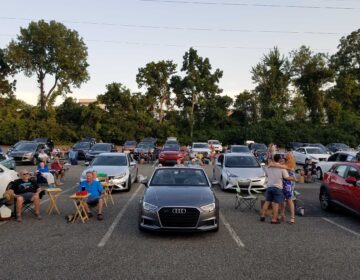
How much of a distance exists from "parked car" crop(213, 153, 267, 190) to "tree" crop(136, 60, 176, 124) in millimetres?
44953

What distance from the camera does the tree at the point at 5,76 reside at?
2363 inches

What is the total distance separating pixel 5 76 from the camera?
61.1m

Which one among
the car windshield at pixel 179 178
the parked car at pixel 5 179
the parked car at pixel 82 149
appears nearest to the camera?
the car windshield at pixel 179 178

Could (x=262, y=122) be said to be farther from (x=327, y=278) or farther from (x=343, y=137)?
(x=327, y=278)

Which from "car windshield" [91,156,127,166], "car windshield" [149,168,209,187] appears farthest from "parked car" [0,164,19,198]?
"car windshield" [149,168,209,187]

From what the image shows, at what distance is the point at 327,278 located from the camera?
5832 millimetres

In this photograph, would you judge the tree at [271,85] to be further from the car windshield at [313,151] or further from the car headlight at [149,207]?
the car headlight at [149,207]

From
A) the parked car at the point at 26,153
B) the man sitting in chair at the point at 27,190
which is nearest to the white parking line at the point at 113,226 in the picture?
the man sitting in chair at the point at 27,190

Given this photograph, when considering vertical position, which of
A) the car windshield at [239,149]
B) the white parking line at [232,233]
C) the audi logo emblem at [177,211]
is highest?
the audi logo emblem at [177,211]

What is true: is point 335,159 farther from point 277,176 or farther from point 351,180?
point 277,176

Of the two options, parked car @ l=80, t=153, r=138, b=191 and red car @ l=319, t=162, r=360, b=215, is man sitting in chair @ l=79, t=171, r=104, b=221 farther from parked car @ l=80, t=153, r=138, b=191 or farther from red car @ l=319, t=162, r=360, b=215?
red car @ l=319, t=162, r=360, b=215

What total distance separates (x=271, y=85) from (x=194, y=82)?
38.9ft

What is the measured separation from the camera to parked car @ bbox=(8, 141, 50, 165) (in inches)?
1040

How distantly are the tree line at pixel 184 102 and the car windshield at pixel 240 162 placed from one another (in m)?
39.9
